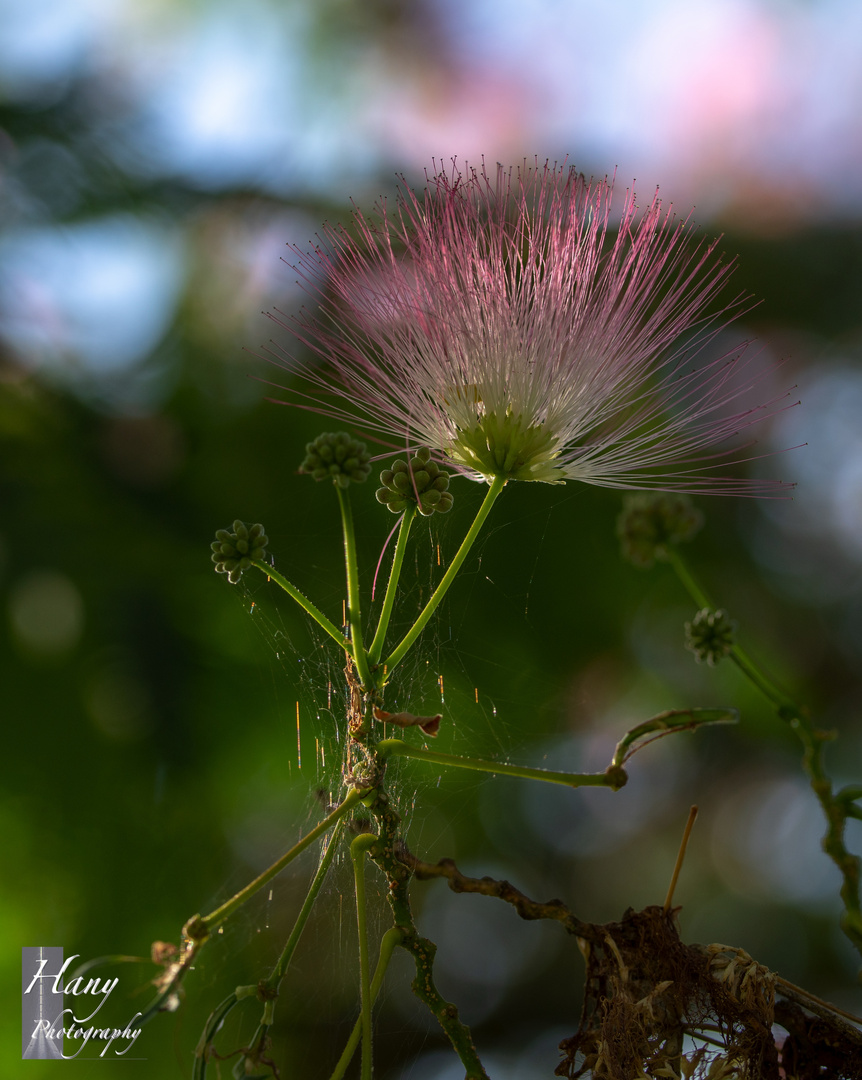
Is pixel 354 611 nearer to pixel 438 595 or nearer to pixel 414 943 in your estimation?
pixel 438 595

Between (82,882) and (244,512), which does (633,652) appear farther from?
(82,882)

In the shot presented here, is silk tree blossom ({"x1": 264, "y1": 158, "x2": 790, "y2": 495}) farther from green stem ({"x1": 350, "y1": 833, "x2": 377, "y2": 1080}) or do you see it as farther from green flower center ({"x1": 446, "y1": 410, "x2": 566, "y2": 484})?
green stem ({"x1": 350, "y1": 833, "x2": 377, "y2": 1080})

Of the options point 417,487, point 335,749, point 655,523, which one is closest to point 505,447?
point 417,487

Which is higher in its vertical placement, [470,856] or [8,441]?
[8,441]

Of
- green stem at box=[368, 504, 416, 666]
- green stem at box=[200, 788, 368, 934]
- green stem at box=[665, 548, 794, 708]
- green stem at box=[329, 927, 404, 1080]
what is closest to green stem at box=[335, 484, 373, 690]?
green stem at box=[368, 504, 416, 666]

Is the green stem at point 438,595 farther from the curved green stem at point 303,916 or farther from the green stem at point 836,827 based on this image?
the green stem at point 836,827

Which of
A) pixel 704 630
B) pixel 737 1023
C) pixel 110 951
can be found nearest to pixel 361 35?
pixel 704 630

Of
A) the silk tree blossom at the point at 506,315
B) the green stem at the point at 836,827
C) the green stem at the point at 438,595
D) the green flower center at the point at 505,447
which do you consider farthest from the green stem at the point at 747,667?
the green stem at the point at 438,595
